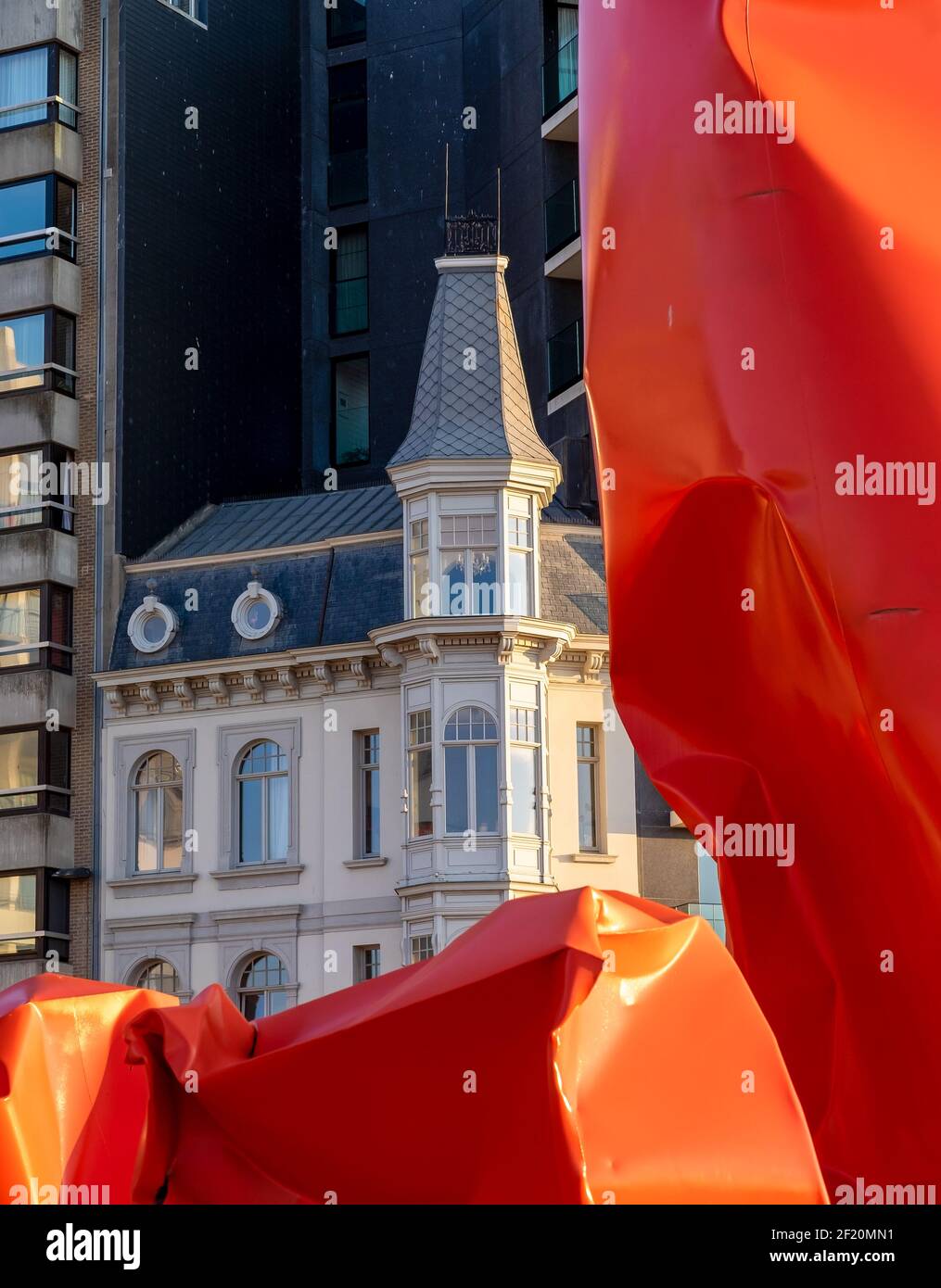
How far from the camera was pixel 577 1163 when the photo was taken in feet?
27.6

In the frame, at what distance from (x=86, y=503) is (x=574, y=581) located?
31.1 ft

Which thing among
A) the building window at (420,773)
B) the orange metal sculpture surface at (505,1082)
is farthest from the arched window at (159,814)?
the orange metal sculpture surface at (505,1082)

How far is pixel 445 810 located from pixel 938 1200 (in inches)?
1030

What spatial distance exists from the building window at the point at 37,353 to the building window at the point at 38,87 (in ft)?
12.3

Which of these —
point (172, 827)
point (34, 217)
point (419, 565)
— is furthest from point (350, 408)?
point (172, 827)

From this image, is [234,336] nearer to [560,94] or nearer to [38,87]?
[38,87]

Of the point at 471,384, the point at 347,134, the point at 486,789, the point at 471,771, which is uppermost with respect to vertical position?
the point at 347,134

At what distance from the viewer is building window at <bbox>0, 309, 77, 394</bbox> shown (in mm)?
40969

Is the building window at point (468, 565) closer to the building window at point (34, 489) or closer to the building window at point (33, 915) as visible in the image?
the building window at point (34, 489)

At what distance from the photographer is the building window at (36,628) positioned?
40.0 metres

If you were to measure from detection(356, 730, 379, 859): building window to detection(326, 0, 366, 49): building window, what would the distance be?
1836 centimetres

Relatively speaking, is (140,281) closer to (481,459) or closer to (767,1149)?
(481,459)

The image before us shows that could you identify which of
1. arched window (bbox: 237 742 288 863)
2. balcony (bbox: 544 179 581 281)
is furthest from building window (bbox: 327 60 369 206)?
arched window (bbox: 237 742 288 863)

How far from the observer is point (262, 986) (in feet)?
122
